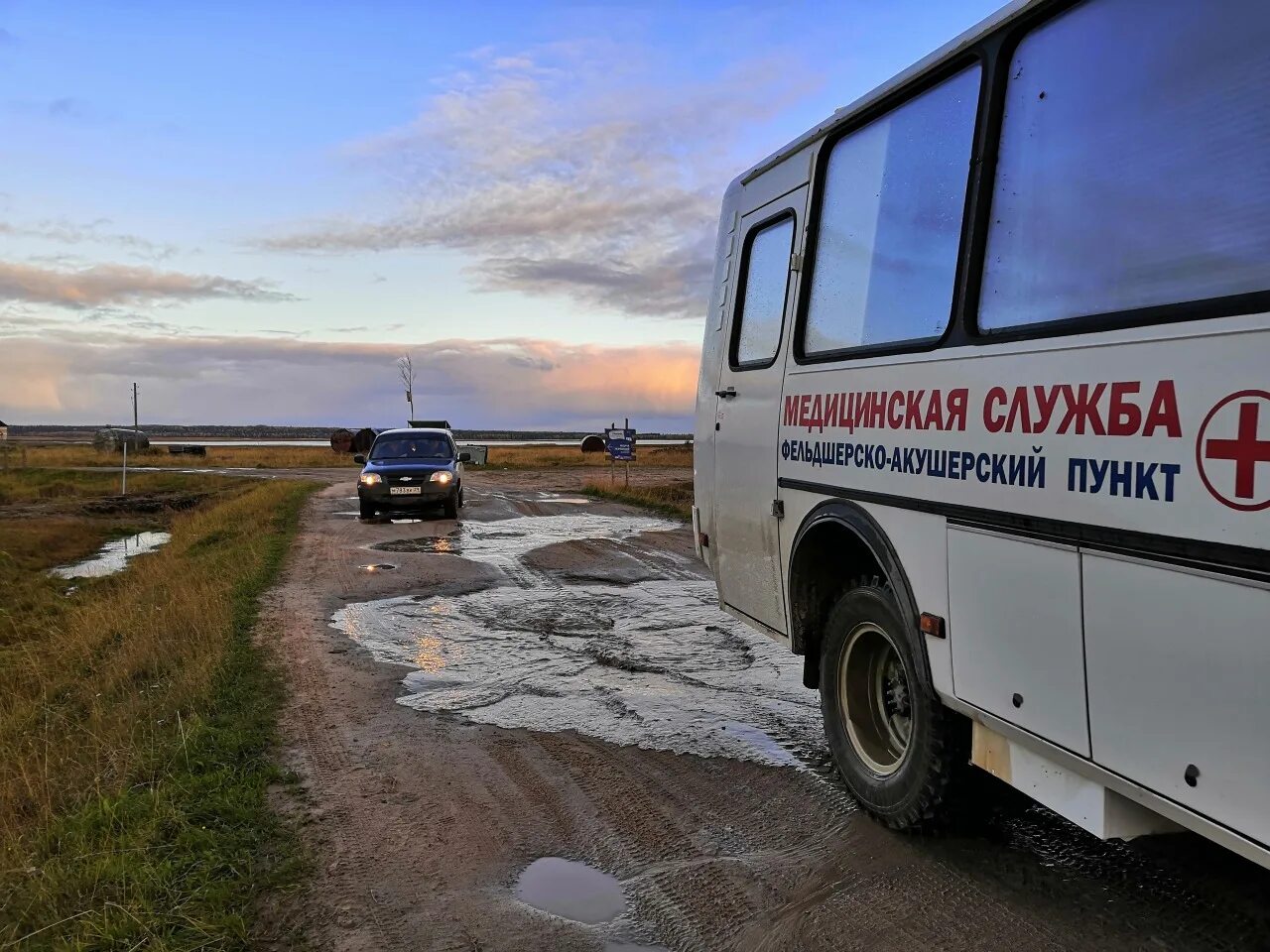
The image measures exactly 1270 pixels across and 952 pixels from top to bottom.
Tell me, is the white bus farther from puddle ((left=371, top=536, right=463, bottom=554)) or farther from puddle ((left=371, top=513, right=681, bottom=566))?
puddle ((left=371, top=536, right=463, bottom=554))

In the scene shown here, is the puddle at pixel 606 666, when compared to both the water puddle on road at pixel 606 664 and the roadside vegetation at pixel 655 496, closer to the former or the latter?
the water puddle on road at pixel 606 664

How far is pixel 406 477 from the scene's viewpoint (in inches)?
693

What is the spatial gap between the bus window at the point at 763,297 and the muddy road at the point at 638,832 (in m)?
2.13

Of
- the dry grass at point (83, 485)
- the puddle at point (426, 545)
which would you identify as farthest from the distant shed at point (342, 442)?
the puddle at point (426, 545)

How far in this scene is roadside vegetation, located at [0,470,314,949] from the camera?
11.3ft

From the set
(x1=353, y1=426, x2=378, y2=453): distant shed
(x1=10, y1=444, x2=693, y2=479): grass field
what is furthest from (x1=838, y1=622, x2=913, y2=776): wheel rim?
(x1=353, y1=426, x2=378, y2=453): distant shed

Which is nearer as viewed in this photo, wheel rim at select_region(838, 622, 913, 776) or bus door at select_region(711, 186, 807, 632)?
wheel rim at select_region(838, 622, 913, 776)

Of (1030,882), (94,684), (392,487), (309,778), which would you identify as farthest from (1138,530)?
(392,487)

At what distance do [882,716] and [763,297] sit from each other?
228 cm

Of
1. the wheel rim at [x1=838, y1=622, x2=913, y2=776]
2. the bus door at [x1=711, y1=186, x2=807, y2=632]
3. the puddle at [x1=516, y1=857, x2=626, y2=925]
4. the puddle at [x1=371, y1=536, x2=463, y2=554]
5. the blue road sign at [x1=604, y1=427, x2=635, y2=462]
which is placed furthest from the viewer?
the blue road sign at [x1=604, y1=427, x2=635, y2=462]

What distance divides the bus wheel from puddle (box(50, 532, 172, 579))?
15.1 meters

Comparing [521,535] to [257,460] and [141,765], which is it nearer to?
[141,765]

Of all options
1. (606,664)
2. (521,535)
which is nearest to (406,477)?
(521,535)

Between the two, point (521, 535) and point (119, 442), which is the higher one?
point (521, 535)
